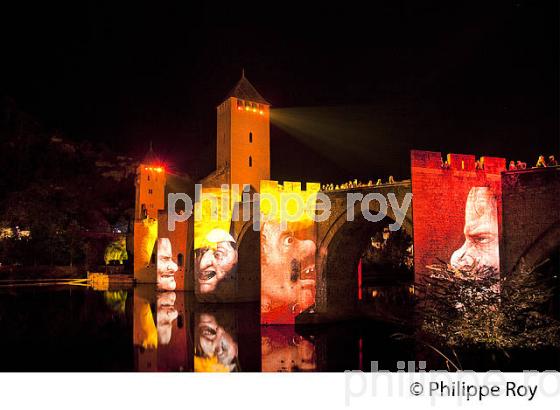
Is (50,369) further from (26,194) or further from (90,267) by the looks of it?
(90,267)

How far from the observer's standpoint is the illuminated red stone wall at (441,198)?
37.1 feet

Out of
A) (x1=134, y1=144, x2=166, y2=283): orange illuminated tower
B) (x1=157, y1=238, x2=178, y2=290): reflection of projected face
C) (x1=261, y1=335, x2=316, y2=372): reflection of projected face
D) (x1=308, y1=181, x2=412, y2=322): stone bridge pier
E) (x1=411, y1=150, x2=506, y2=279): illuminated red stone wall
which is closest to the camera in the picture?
(x1=261, y1=335, x2=316, y2=372): reflection of projected face

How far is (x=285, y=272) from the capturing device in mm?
15031

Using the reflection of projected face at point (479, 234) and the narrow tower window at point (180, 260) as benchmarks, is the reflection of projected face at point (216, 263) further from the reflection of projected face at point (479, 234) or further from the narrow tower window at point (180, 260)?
the reflection of projected face at point (479, 234)

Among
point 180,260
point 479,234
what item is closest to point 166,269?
point 180,260

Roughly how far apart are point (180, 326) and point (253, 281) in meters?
6.32

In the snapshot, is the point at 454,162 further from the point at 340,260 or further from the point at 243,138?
the point at 243,138

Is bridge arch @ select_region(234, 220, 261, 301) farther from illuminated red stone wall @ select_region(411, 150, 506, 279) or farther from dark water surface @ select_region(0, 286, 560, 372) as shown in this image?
illuminated red stone wall @ select_region(411, 150, 506, 279)

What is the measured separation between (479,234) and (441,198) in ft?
4.07

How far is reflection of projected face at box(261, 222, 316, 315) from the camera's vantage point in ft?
49.1

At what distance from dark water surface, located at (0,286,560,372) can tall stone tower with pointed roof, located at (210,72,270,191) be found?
699 cm

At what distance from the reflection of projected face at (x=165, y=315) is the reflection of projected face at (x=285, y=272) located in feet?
10.0
